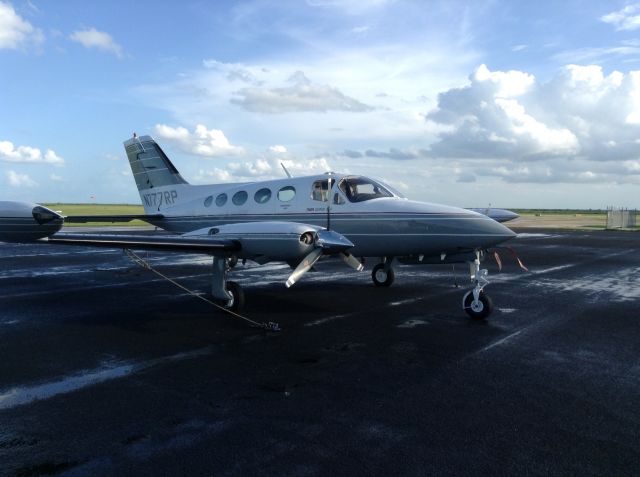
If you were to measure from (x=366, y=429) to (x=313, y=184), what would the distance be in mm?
7904

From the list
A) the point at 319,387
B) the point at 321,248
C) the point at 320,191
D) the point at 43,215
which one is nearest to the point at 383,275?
the point at 320,191

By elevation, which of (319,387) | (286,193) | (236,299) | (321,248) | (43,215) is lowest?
(319,387)

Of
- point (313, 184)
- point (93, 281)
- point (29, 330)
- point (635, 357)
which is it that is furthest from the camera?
point (93, 281)

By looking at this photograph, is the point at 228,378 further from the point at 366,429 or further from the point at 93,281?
the point at 93,281

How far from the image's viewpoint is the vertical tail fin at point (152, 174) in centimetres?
1628

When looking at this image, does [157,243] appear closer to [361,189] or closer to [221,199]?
[221,199]

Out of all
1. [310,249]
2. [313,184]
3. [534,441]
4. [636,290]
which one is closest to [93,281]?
[313,184]

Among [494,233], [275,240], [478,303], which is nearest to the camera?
[275,240]

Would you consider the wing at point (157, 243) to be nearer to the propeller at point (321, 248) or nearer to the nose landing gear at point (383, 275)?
the propeller at point (321, 248)

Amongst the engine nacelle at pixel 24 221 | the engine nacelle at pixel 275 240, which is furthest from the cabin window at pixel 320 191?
the engine nacelle at pixel 24 221

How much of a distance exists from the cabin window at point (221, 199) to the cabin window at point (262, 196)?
1.25m

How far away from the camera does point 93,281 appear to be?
1495 centimetres

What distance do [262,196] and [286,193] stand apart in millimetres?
841

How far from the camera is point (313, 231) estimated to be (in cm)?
933
